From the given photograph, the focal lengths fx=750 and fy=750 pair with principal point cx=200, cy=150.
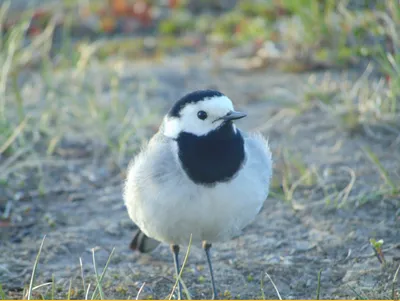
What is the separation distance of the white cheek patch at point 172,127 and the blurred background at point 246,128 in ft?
2.64

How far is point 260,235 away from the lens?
4859 mm

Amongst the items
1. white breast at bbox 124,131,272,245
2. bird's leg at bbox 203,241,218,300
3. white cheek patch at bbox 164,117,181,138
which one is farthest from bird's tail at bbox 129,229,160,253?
white cheek patch at bbox 164,117,181,138

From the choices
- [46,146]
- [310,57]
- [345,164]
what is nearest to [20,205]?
[46,146]

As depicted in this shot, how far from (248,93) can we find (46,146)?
2.24 m

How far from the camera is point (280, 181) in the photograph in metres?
5.48

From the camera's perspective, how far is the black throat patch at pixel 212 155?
12.6 ft

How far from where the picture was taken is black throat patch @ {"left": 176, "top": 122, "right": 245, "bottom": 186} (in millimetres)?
3826

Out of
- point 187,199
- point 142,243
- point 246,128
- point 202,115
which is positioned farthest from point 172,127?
point 246,128

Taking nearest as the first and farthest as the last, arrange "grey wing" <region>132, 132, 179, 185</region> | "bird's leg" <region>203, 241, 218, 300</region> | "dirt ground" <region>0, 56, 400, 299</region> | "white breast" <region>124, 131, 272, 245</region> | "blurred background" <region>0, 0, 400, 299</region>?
"white breast" <region>124, 131, 272, 245</region> → "grey wing" <region>132, 132, 179, 185</region> → "bird's leg" <region>203, 241, 218, 300</region> → "dirt ground" <region>0, 56, 400, 299</region> → "blurred background" <region>0, 0, 400, 299</region>

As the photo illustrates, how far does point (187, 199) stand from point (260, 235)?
120 cm

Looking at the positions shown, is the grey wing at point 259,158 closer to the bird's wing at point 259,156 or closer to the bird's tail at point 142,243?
the bird's wing at point 259,156

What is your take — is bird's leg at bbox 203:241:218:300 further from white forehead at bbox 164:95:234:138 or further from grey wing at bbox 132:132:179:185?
white forehead at bbox 164:95:234:138

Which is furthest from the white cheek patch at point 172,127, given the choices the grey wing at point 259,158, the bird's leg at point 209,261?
the bird's leg at point 209,261

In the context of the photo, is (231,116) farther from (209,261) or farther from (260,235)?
(260,235)
